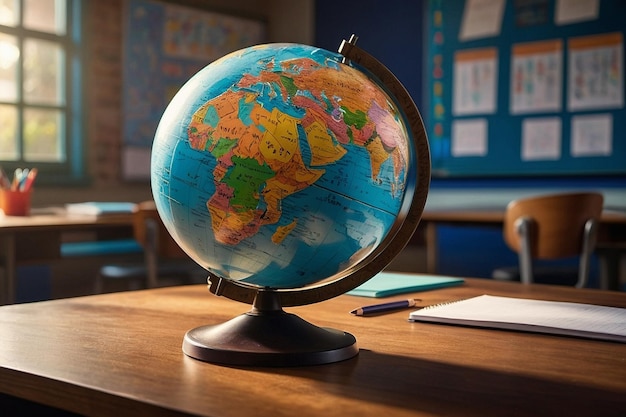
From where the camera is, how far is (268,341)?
2.68 feet

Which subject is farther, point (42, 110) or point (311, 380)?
point (42, 110)

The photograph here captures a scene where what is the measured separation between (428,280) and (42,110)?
4.10 m

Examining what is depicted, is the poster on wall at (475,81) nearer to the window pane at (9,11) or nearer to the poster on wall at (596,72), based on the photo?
the poster on wall at (596,72)


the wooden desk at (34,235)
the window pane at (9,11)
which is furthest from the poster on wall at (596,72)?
the window pane at (9,11)

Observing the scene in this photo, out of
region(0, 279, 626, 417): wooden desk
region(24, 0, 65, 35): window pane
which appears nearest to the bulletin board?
region(24, 0, 65, 35): window pane

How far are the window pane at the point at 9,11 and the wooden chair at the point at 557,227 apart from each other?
10.6 feet

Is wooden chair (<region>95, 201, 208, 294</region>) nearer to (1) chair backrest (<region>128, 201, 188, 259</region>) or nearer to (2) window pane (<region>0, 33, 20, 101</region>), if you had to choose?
(1) chair backrest (<region>128, 201, 188, 259</region>)

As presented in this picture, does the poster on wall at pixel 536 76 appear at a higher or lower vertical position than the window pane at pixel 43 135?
higher

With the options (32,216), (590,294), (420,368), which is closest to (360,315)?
(420,368)

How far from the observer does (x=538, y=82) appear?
5.07 metres

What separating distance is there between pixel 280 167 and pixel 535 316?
1.49 ft

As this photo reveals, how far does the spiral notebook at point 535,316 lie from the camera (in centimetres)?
93

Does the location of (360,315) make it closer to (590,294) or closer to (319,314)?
(319,314)

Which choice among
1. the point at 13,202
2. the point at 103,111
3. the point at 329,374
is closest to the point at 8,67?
the point at 103,111
